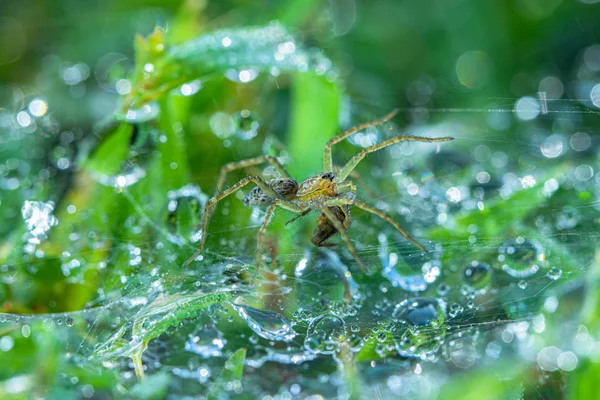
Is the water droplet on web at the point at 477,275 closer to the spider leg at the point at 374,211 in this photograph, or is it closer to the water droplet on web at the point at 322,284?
the spider leg at the point at 374,211

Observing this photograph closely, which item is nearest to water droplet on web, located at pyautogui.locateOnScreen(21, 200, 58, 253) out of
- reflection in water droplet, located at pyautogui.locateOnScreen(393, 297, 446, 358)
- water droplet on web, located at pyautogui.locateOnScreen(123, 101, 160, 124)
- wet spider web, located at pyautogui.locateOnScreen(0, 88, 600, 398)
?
wet spider web, located at pyautogui.locateOnScreen(0, 88, 600, 398)

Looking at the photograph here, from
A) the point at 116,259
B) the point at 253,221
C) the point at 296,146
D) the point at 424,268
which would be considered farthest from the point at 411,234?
the point at 116,259

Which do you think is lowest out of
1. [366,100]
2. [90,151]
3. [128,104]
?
[366,100]

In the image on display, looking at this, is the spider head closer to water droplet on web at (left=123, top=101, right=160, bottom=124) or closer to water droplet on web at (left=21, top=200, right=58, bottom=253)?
water droplet on web at (left=123, top=101, right=160, bottom=124)

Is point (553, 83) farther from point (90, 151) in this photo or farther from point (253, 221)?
point (90, 151)

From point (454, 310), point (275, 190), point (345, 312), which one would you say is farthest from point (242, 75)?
point (454, 310)

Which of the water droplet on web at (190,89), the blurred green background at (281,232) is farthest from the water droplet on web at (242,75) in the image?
the water droplet on web at (190,89)

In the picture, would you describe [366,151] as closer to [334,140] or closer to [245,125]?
[334,140]
